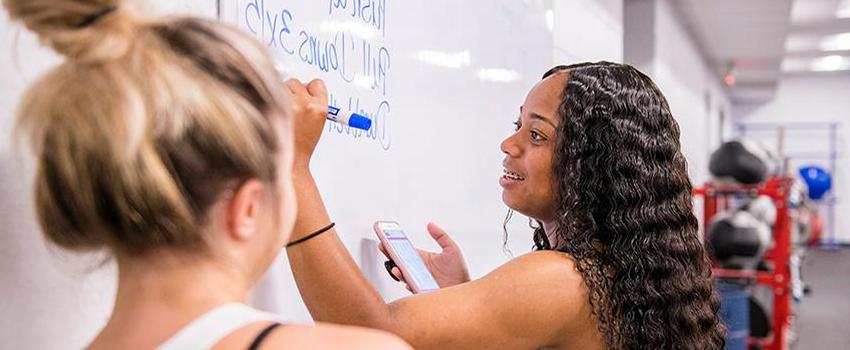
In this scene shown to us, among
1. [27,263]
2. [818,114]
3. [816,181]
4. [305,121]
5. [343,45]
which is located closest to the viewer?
[27,263]

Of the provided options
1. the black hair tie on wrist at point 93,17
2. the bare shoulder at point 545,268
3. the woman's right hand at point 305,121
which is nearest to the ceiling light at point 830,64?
the bare shoulder at point 545,268

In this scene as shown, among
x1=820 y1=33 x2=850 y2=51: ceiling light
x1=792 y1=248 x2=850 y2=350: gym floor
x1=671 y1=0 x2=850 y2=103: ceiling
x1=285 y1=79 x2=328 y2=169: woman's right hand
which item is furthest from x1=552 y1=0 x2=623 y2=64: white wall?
x1=820 y1=33 x2=850 y2=51: ceiling light

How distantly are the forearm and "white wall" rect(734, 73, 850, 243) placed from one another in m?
11.7

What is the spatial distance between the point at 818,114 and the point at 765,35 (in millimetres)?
5539

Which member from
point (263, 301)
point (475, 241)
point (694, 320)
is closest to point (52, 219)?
point (263, 301)

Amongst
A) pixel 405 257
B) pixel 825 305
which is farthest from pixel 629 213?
pixel 825 305

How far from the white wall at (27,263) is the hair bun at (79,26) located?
5.7 inches

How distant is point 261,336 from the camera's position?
0.56 metres

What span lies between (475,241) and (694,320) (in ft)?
2.07

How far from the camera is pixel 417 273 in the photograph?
1252mm

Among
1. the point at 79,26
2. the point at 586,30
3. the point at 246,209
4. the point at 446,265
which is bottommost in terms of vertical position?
the point at 446,265

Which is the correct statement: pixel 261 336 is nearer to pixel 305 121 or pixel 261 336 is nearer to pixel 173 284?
pixel 173 284

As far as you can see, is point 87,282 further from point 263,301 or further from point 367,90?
point 367,90

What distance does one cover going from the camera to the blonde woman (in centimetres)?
53
